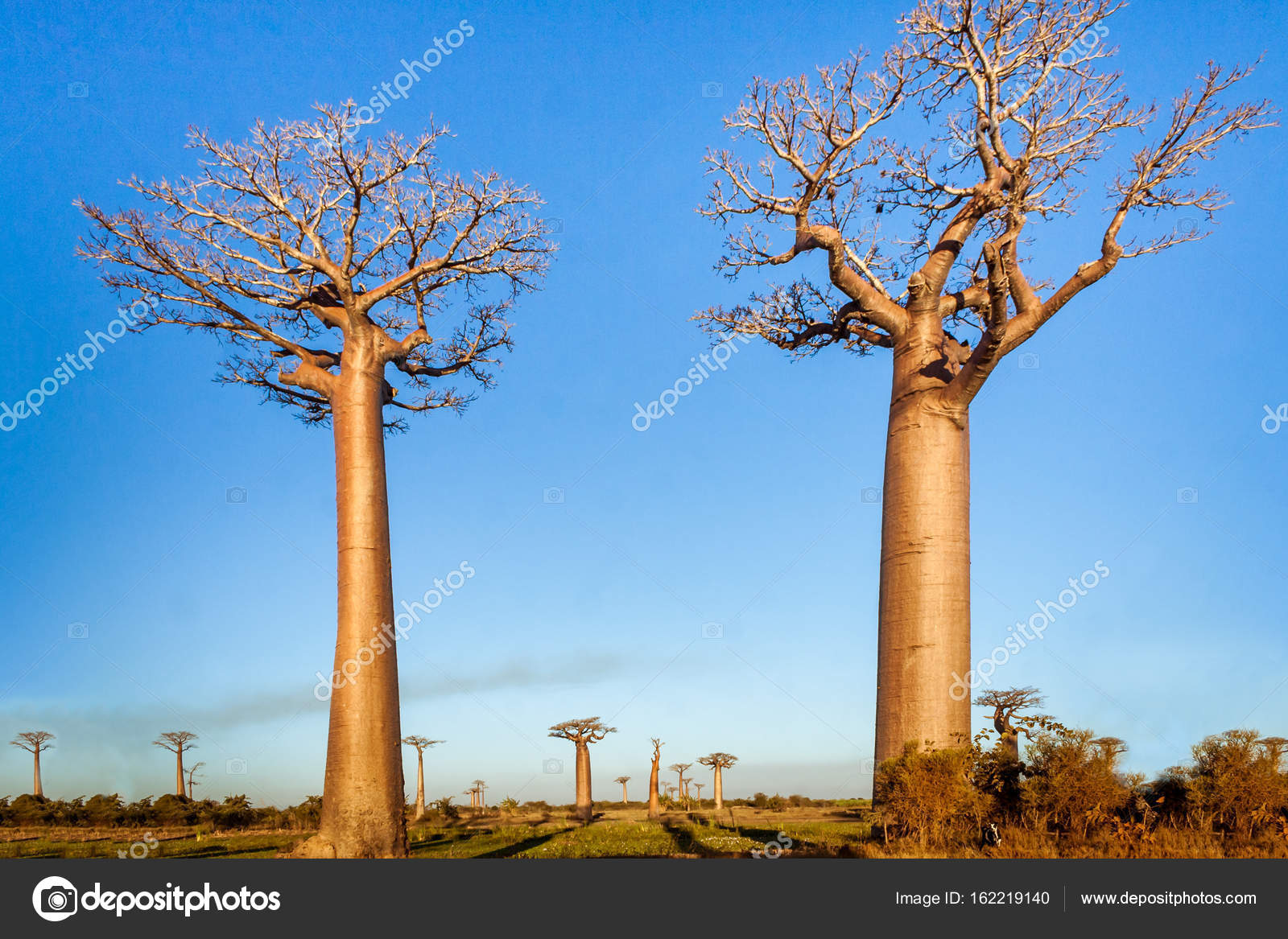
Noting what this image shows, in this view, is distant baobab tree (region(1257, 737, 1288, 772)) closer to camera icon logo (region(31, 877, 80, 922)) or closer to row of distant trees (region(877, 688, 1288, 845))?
row of distant trees (region(877, 688, 1288, 845))

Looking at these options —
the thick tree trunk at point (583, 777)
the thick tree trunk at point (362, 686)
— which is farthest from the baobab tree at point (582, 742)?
the thick tree trunk at point (362, 686)

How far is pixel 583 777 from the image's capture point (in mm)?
28062

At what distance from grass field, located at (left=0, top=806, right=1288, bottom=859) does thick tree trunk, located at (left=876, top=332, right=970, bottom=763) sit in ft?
4.45

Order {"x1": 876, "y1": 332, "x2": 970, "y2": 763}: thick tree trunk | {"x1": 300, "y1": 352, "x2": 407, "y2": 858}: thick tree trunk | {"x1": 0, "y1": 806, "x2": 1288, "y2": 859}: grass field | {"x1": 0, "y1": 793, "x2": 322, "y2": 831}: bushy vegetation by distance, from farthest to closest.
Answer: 1. {"x1": 0, "y1": 793, "x2": 322, "y2": 831}: bushy vegetation
2. {"x1": 300, "y1": 352, "x2": 407, "y2": 858}: thick tree trunk
3. {"x1": 876, "y1": 332, "x2": 970, "y2": 763}: thick tree trunk
4. {"x1": 0, "y1": 806, "x2": 1288, "y2": 859}: grass field

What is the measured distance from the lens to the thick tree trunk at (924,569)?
10.3m

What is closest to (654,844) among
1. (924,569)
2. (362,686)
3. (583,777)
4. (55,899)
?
(362,686)

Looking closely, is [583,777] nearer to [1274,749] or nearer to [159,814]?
[159,814]

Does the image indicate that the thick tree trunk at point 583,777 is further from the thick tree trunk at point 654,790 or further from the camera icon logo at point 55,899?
the camera icon logo at point 55,899

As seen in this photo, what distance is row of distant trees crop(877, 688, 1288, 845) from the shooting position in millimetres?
8547

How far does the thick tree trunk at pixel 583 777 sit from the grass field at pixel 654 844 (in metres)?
6.21

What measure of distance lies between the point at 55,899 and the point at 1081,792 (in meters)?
8.29

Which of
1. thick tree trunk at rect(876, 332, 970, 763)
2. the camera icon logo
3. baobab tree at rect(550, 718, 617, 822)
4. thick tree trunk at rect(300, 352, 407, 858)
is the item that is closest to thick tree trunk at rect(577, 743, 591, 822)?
baobab tree at rect(550, 718, 617, 822)

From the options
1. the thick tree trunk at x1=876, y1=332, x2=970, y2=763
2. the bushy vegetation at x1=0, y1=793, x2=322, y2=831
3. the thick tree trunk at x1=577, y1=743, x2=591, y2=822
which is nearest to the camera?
the thick tree trunk at x1=876, y1=332, x2=970, y2=763

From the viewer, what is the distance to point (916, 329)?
1167 centimetres
